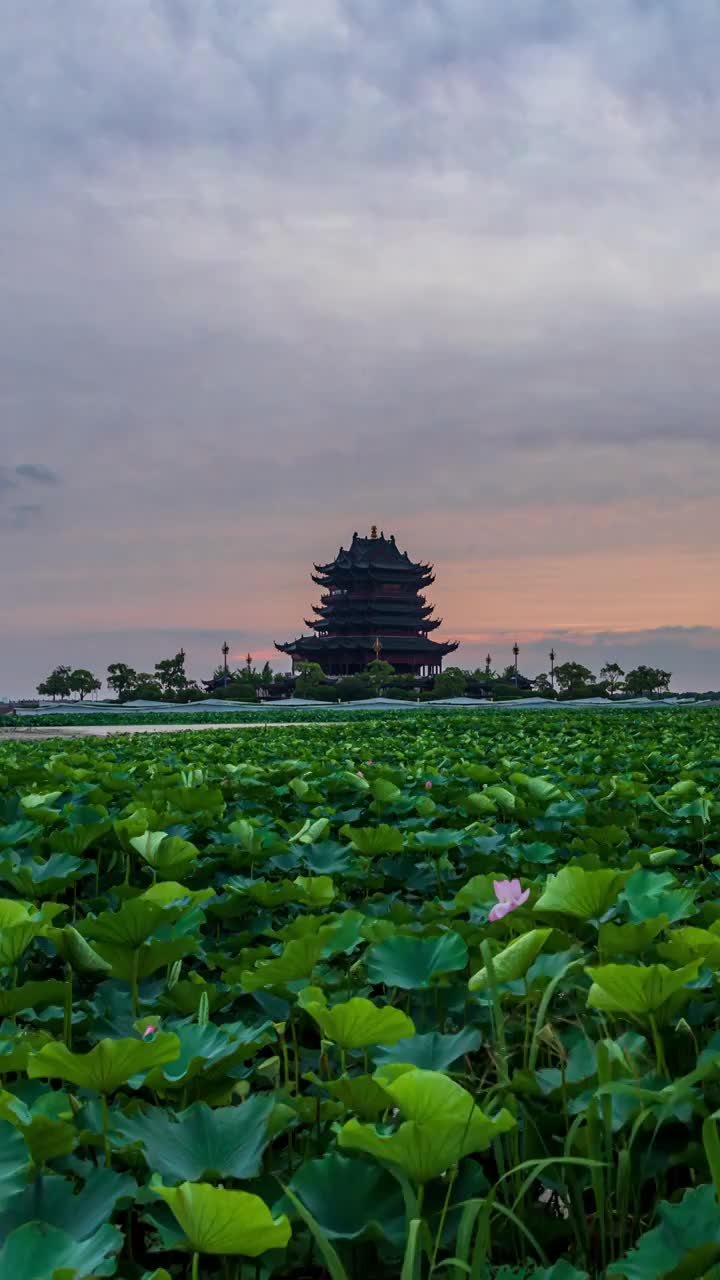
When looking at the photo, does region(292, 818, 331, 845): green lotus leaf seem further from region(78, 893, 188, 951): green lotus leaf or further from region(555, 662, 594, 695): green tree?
region(555, 662, 594, 695): green tree

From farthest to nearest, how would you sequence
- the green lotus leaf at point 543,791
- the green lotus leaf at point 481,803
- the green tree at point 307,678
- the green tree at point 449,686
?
the green tree at point 307,678 → the green tree at point 449,686 → the green lotus leaf at point 543,791 → the green lotus leaf at point 481,803

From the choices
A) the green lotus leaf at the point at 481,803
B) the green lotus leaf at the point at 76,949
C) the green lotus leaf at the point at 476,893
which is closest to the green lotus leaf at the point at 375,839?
the green lotus leaf at the point at 476,893

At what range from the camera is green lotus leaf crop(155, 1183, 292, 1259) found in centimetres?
89

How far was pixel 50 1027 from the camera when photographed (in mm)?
1710

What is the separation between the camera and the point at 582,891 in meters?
1.78

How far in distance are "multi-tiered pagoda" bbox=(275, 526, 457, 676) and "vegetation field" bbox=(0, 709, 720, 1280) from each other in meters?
61.7

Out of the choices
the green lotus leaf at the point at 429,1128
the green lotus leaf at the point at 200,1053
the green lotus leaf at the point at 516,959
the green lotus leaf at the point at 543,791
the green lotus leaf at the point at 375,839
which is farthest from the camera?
the green lotus leaf at the point at 543,791

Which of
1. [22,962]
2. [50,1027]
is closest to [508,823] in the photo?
[22,962]

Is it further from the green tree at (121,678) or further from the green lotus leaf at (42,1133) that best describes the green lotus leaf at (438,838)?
the green tree at (121,678)

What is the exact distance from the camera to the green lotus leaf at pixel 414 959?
1600mm

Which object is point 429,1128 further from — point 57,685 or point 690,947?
point 57,685

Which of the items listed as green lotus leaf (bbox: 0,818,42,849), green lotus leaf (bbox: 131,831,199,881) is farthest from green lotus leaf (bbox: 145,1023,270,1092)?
green lotus leaf (bbox: 0,818,42,849)

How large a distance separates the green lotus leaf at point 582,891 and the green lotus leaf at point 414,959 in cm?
25

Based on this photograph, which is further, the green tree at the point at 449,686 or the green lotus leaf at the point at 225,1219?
the green tree at the point at 449,686
